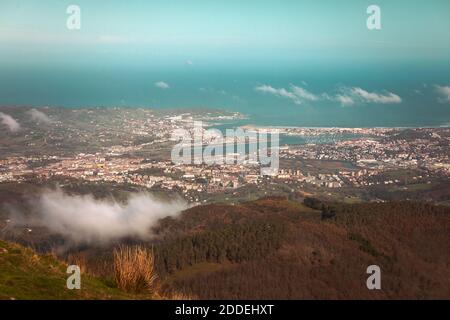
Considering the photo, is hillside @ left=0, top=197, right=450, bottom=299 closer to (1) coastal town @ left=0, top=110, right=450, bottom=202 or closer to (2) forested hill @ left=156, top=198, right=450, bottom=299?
(2) forested hill @ left=156, top=198, right=450, bottom=299

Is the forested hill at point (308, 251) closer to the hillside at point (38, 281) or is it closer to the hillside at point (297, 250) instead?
the hillside at point (297, 250)

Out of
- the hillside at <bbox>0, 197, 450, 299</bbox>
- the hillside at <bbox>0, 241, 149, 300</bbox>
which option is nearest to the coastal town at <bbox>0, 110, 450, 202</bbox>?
the hillside at <bbox>0, 197, 450, 299</bbox>

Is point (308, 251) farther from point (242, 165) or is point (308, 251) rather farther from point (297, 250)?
point (242, 165)

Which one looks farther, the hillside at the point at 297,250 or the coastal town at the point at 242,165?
the coastal town at the point at 242,165

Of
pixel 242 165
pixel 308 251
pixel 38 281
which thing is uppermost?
pixel 38 281

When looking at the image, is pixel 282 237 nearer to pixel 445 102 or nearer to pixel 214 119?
pixel 214 119

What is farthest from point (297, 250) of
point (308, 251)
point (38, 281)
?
point (38, 281)

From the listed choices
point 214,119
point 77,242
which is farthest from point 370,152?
point 77,242

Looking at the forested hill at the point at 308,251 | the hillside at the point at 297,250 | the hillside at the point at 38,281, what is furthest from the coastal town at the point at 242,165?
the hillside at the point at 38,281

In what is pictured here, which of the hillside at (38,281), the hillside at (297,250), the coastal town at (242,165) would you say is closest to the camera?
the hillside at (38,281)

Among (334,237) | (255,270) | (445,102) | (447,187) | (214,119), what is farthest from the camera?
(445,102)

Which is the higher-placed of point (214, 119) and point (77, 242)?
point (214, 119)
